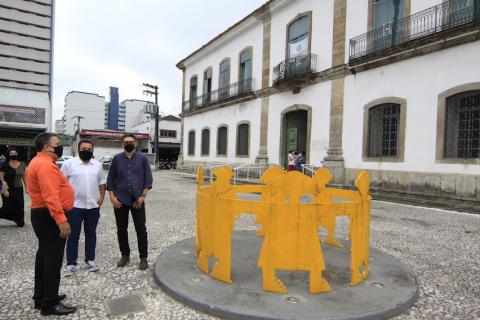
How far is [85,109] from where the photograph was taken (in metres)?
86.1

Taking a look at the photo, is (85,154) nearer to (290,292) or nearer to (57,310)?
(57,310)

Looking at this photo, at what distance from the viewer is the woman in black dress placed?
19.6ft

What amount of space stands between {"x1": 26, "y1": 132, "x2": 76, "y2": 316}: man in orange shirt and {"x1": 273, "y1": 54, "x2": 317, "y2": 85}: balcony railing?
43.3 ft

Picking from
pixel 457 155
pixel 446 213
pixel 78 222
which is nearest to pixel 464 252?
pixel 446 213

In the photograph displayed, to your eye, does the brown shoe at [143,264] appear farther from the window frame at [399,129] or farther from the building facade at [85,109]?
the building facade at [85,109]

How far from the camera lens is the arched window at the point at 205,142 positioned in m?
24.0

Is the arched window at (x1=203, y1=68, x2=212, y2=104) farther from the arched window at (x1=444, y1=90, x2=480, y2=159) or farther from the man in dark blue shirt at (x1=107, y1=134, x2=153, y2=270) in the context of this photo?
the man in dark blue shirt at (x1=107, y1=134, x2=153, y2=270)

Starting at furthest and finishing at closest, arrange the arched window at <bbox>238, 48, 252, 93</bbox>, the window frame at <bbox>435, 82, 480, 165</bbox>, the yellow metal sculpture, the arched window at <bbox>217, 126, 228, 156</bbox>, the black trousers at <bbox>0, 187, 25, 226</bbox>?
the arched window at <bbox>217, 126, 228, 156</bbox>, the arched window at <bbox>238, 48, 252, 93</bbox>, the window frame at <bbox>435, 82, 480, 165</bbox>, the black trousers at <bbox>0, 187, 25, 226</bbox>, the yellow metal sculpture

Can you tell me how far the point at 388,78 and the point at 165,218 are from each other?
9.44m

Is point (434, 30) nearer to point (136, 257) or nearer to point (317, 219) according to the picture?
point (317, 219)

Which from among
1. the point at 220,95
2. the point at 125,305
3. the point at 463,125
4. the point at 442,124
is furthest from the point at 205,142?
the point at 125,305

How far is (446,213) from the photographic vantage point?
28.5 feet

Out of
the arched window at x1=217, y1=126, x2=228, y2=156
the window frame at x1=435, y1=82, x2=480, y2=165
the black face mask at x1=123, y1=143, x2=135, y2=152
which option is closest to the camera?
the black face mask at x1=123, y1=143, x2=135, y2=152

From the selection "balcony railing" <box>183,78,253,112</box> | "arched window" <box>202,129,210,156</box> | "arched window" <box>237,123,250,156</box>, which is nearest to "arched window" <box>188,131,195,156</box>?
"arched window" <box>202,129,210,156</box>
